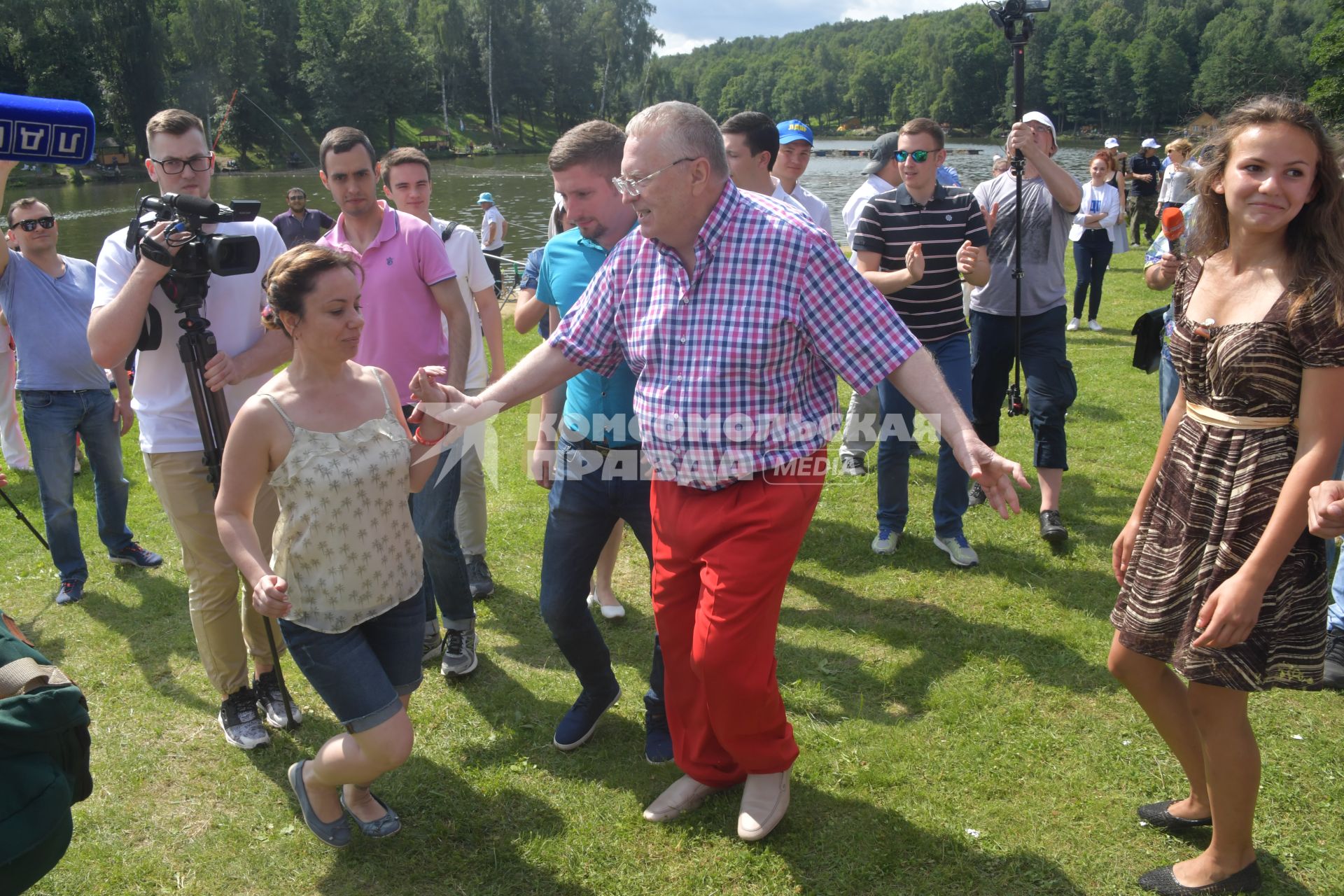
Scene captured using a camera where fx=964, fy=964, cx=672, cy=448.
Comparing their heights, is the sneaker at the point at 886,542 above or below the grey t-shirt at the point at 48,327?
below

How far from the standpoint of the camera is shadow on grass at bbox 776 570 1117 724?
397 cm

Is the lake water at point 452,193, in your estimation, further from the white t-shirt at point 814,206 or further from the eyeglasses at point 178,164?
the eyeglasses at point 178,164

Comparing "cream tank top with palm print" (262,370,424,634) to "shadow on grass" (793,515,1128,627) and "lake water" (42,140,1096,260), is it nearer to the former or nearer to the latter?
"shadow on grass" (793,515,1128,627)

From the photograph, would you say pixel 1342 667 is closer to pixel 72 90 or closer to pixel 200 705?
pixel 200 705

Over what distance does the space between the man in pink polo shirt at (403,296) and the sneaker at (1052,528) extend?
320cm

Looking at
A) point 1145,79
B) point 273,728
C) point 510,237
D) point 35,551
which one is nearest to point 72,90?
point 510,237

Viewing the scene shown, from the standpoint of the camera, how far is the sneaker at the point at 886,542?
540 cm

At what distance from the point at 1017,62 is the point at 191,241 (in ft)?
14.0

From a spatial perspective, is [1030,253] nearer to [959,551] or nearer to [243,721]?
[959,551]

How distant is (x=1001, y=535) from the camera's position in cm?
553

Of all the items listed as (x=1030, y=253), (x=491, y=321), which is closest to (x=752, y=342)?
(x=491, y=321)

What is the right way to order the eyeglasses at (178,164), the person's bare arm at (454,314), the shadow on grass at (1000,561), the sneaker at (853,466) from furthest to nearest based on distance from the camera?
the sneaker at (853,466)
the shadow on grass at (1000,561)
the person's bare arm at (454,314)
the eyeglasses at (178,164)

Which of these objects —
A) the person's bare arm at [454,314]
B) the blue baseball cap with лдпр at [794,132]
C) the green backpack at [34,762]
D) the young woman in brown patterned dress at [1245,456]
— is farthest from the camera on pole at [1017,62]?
the green backpack at [34,762]

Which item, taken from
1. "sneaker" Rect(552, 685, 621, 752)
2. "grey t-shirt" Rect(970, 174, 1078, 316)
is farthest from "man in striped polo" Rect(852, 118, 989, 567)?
"sneaker" Rect(552, 685, 621, 752)
